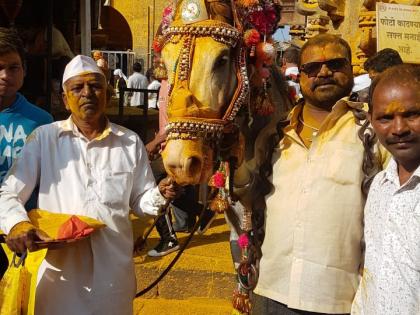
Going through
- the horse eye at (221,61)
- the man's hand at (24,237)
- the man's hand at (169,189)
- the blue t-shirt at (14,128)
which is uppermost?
the horse eye at (221,61)

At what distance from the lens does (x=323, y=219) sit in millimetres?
2428

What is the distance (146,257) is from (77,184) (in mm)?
2926

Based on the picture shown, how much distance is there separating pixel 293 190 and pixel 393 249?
67 cm

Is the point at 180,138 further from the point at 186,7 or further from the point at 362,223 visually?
the point at 362,223

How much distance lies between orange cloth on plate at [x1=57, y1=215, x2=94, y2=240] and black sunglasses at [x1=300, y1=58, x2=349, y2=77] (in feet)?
3.98

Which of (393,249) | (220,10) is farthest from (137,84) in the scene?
(393,249)

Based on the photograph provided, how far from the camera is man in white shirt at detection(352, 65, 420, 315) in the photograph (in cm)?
190

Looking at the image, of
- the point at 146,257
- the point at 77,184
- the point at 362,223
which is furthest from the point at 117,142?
the point at 146,257

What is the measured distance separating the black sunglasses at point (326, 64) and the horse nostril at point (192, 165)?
23.9 inches

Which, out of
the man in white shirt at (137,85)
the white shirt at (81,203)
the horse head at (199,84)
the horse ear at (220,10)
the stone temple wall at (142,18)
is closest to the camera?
the horse head at (199,84)

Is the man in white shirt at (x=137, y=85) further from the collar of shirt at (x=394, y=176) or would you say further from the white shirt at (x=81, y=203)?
the collar of shirt at (x=394, y=176)

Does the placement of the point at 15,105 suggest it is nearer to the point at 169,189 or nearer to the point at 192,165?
the point at 169,189

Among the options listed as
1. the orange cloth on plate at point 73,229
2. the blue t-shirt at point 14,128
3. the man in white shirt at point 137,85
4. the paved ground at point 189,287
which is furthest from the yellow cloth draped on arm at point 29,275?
the man in white shirt at point 137,85

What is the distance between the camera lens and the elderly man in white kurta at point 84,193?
2.90 metres
